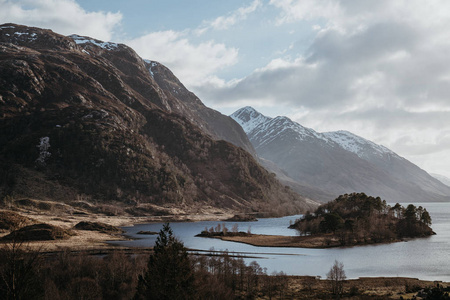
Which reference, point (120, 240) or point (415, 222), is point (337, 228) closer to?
point (415, 222)

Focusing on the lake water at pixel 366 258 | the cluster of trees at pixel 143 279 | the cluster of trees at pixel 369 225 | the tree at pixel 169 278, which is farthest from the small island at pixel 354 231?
Answer: the tree at pixel 169 278

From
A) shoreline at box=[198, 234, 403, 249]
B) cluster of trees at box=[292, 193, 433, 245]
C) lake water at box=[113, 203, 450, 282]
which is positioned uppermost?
cluster of trees at box=[292, 193, 433, 245]

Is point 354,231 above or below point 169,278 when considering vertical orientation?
below

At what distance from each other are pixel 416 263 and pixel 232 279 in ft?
203

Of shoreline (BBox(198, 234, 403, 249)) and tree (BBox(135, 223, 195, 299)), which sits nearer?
tree (BBox(135, 223, 195, 299))

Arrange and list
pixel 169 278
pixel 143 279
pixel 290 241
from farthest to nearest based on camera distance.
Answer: pixel 290 241
pixel 143 279
pixel 169 278

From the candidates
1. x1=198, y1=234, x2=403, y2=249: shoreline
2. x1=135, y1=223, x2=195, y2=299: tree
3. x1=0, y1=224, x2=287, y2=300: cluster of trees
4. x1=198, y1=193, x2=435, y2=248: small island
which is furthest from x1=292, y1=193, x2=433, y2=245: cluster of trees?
x1=135, y1=223, x2=195, y2=299: tree

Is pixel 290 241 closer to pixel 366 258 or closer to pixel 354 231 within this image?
pixel 354 231

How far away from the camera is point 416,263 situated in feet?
344

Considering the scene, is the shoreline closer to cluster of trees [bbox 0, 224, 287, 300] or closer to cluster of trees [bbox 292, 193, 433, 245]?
cluster of trees [bbox 292, 193, 433, 245]

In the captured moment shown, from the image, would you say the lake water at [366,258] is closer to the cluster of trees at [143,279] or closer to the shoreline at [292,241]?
the shoreline at [292,241]

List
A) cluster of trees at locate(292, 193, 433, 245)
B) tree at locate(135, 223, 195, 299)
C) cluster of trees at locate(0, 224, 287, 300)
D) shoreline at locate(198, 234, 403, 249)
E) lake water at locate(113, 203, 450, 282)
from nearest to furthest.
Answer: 1. cluster of trees at locate(0, 224, 287, 300)
2. tree at locate(135, 223, 195, 299)
3. lake water at locate(113, 203, 450, 282)
4. shoreline at locate(198, 234, 403, 249)
5. cluster of trees at locate(292, 193, 433, 245)

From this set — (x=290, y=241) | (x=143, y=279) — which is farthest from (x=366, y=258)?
(x=143, y=279)

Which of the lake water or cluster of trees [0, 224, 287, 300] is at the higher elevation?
cluster of trees [0, 224, 287, 300]
